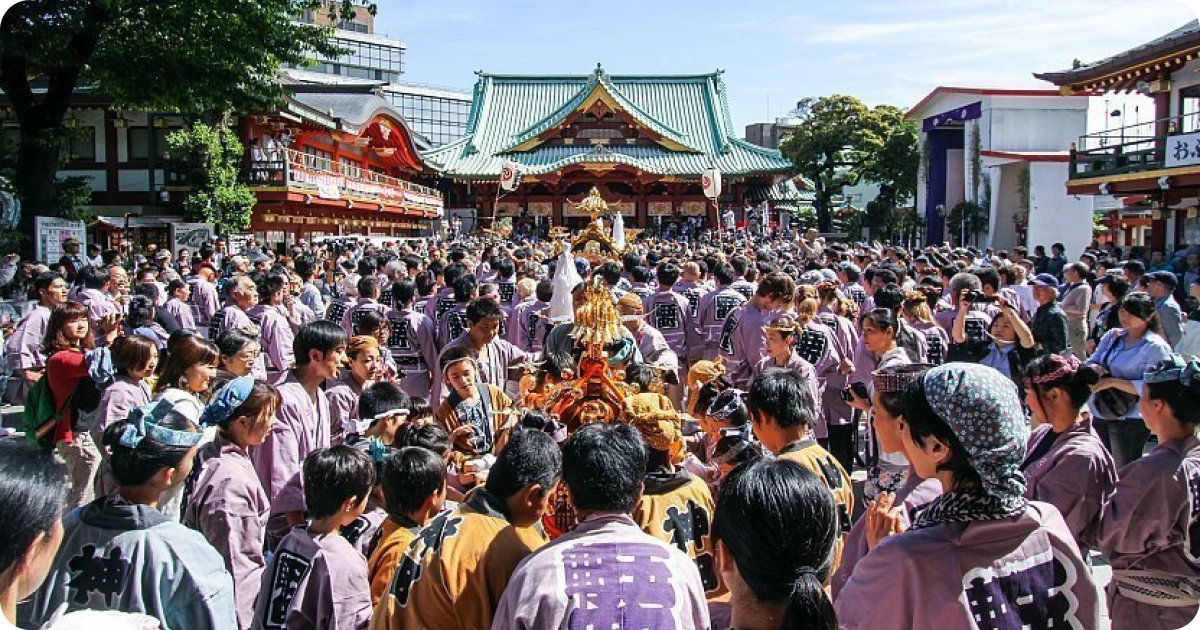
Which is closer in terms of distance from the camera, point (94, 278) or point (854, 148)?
point (94, 278)

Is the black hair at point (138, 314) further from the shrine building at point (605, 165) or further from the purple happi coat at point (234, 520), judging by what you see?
the shrine building at point (605, 165)

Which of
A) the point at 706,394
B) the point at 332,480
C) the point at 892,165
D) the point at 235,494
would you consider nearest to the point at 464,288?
the point at 706,394

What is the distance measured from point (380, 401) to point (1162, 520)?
126 inches

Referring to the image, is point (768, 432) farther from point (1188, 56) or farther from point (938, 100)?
point (938, 100)

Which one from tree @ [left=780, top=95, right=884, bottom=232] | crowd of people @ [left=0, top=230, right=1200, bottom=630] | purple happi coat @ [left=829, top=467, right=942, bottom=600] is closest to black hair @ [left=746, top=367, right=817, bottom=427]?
crowd of people @ [left=0, top=230, right=1200, bottom=630]

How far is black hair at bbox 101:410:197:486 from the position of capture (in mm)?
2768

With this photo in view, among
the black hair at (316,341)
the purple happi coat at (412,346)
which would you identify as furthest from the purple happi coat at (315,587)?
the purple happi coat at (412,346)

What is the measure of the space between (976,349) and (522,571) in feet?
19.8

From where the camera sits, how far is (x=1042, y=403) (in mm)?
3453

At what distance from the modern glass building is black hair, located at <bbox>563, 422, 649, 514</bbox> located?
58328 mm

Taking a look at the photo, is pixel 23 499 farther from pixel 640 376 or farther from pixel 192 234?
pixel 192 234

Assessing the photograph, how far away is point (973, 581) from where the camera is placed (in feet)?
6.79

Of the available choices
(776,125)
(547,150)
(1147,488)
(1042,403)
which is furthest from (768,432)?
(776,125)

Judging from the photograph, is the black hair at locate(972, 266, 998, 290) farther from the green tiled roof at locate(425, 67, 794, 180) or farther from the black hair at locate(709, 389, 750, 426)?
the green tiled roof at locate(425, 67, 794, 180)
